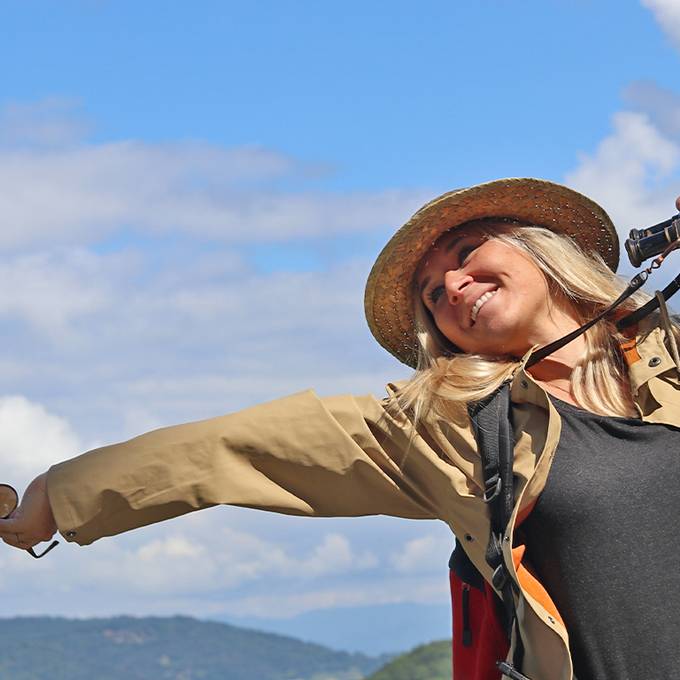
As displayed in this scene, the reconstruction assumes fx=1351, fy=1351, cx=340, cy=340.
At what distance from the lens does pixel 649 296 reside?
14.1 feet

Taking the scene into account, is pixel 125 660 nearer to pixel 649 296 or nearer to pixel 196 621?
pixel 196 621

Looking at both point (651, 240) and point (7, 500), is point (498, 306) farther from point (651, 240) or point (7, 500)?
point (7, 500)

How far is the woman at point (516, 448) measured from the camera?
11.6 feet

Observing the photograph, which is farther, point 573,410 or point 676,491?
point 573,410

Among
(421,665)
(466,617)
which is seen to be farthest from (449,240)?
(421,665)

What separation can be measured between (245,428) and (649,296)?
4.57 ft

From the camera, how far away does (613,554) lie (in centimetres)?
354

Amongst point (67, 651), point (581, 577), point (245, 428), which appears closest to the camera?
point (581, 577)

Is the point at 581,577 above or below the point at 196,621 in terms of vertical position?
below

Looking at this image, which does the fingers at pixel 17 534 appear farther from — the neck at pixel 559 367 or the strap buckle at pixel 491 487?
the neck at pixel 559 367

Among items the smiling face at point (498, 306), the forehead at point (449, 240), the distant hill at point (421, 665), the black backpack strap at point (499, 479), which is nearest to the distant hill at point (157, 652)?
the distant hill at point (421, 665)

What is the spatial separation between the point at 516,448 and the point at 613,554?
0.41 meters

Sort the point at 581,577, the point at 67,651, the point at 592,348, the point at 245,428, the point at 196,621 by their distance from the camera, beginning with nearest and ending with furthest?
1. the point at 581,577
2. the point at 245,428
3. the point at 592,348
4. the point at 67,651
5. the point at 196,621

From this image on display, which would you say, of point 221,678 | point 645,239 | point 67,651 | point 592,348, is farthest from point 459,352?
point 221,678
